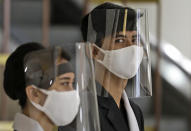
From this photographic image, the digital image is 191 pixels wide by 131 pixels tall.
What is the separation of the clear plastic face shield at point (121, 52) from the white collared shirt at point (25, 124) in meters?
0.05

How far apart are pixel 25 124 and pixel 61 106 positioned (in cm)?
4

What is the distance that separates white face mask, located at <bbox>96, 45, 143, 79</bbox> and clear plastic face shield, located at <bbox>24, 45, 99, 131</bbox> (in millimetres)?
19

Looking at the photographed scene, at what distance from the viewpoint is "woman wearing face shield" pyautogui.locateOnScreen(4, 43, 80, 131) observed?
0.31 metres

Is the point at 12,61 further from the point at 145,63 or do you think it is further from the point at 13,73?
the point at 145,63

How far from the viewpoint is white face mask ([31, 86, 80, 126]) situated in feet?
1.01

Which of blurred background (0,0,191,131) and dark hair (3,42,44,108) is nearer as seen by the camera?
dark hair (3,42,44,108)

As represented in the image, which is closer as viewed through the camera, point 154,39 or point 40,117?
point 40,117

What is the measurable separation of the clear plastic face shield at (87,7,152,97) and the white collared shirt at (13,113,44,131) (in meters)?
0.05

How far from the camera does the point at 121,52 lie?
0.33 metres

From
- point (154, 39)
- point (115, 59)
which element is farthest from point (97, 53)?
point (154, 39)

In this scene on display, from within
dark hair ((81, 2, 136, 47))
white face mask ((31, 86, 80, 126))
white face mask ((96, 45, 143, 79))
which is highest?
dark hair ((81, 2, 136, 47))

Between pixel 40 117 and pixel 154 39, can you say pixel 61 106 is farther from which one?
pixel 154 39

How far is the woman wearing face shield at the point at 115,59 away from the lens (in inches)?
13.0

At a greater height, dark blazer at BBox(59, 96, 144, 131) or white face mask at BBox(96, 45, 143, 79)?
white face mask at BBox(96, 45, 143, 79)
